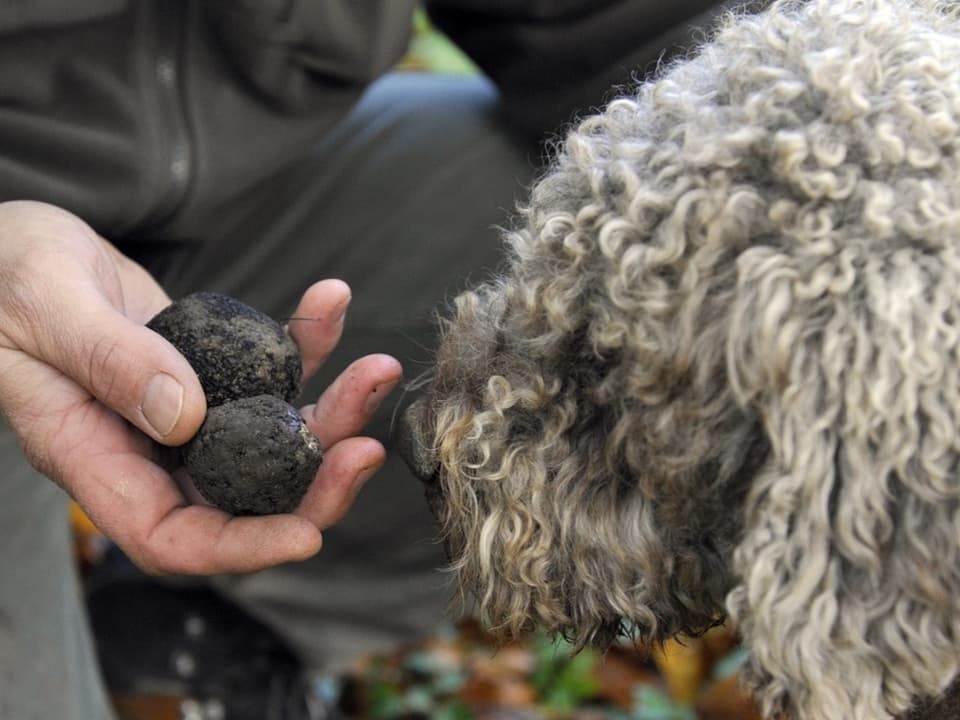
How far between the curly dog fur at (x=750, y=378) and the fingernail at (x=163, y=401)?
0.36 meters

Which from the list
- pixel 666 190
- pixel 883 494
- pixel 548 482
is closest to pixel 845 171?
pixel 666 190

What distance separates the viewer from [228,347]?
5.50 feet

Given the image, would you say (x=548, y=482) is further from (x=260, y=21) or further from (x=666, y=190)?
(x=260, y=21)

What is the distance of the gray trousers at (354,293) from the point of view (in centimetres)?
248

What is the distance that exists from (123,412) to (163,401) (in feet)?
0.48

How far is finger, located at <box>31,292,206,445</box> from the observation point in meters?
1.58

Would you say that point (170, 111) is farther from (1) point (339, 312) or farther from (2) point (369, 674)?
(2) point (369, 674)

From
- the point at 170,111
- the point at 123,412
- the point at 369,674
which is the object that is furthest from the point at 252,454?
the point at 369,674

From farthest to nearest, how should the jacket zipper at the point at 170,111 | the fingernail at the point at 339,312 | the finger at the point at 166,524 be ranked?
1. the jacket zipper at the point at 170,111
2. the fingernail at the point at 339,312
3. the finger at the point at 166,524

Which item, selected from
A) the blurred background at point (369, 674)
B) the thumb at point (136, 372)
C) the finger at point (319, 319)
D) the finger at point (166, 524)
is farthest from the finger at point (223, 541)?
the blurred background at point (369, 674)

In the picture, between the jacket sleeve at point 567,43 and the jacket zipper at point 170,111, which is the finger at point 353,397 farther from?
the jacket sleeve at point 567,43

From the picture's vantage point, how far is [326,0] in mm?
2209

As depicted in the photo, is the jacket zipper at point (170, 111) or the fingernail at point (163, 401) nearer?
the fingernail at point (163, 401)

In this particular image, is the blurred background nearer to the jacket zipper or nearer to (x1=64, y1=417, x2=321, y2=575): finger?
the jacket zipper
